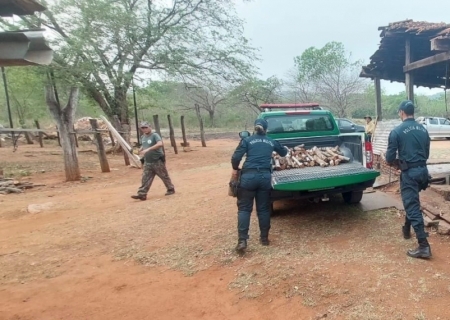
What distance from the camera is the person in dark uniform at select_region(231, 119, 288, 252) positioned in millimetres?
4375

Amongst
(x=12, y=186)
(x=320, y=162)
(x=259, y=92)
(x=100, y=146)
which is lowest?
(x=12, y=186)

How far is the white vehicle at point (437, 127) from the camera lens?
19.5m

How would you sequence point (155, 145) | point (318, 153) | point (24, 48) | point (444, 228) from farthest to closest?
point (155, 145)
point (318, 153)
point (444, 228)
point (24, 48)

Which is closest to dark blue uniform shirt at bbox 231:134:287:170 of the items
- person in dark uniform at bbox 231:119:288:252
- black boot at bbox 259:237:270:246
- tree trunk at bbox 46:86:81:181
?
person in dark uniform at bbox 231:119:288:252

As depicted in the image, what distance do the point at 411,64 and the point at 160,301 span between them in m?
6.92

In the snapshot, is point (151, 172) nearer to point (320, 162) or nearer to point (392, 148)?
point (320, 162)

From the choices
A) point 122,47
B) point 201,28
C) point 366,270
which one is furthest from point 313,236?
point 201,28

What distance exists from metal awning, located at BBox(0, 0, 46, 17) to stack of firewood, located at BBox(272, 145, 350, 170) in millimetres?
3907

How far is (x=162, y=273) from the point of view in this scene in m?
4.07

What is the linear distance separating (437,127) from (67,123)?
19.2 meters

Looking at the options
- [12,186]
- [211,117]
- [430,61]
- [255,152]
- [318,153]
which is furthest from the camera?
[211,117]

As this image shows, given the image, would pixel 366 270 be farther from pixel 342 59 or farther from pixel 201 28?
pixel 342 59

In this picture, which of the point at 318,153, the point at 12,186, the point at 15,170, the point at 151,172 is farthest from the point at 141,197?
the point at 15,170

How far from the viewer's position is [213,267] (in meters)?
4.08
